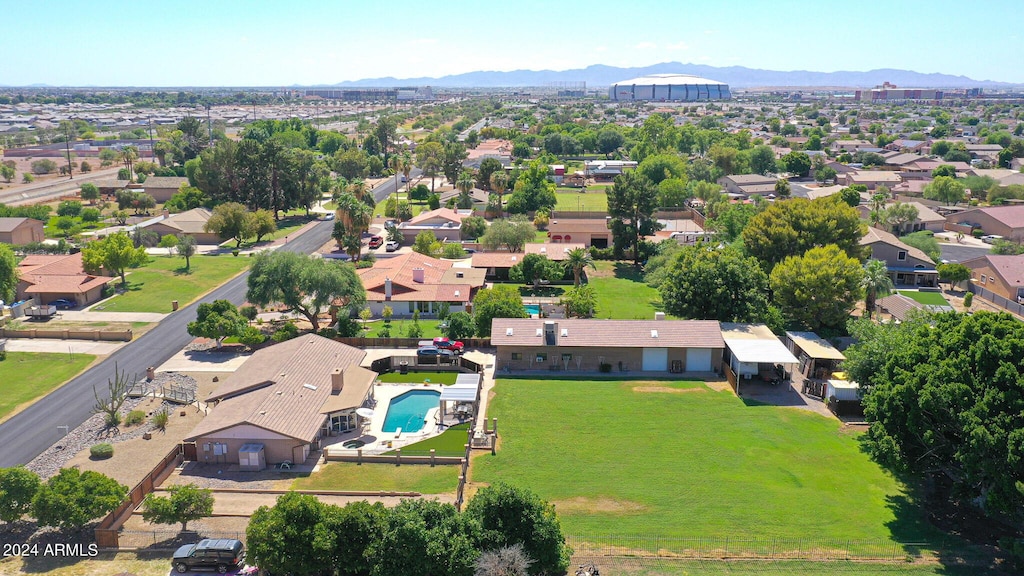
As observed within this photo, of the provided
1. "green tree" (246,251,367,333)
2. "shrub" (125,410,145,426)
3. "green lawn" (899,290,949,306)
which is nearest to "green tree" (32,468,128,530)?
"shrub" (125,410,145,426)

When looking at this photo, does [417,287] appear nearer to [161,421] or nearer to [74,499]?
[161,421]

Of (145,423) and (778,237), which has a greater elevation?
(778,237)

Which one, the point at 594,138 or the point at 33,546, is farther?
the point at 594,138

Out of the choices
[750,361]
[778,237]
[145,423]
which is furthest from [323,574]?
[778,237]

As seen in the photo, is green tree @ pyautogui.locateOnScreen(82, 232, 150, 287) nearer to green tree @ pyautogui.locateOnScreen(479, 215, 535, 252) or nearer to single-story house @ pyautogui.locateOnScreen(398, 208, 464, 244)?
single-story house @ pyautogui.locateOnScreen(398, 208, 464, 244)

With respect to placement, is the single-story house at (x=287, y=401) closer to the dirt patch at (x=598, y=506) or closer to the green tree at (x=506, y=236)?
the dirt patch at (x=598, y=506)

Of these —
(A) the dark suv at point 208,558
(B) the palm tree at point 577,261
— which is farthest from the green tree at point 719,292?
(A) the dark suv at point 208,558

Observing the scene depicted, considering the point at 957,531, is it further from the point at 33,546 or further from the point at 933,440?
the point at 33,546
